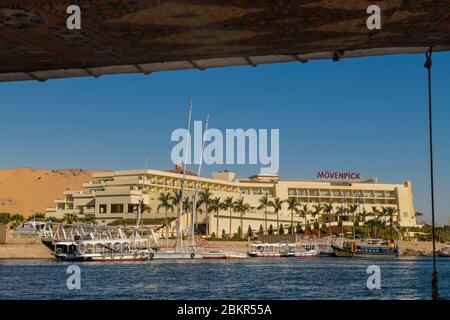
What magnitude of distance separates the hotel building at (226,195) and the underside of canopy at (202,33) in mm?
100170

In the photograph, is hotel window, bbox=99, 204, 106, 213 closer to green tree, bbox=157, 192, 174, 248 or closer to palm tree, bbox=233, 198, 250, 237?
green tree, bbox=157, 192, 174, 248

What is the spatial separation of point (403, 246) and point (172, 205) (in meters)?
51.1

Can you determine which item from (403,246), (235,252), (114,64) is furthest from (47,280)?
(403,246)

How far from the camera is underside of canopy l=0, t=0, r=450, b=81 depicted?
6703mm

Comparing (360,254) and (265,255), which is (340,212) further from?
(265,255)

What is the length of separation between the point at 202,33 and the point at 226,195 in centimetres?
12333

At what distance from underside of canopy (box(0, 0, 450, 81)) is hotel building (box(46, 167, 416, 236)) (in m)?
100

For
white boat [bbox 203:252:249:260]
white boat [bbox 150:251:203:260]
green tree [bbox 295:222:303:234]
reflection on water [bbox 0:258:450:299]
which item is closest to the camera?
reflection on water [bbox 0:258:450:299]

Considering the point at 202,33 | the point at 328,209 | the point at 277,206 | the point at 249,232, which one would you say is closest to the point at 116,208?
the point at 249,232

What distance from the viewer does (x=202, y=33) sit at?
25.1ft

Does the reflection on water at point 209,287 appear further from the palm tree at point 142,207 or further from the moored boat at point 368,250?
the moored boat at point 368,250

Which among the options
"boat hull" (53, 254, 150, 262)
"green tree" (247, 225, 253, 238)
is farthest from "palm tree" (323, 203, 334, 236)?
"boat hull" (53, 254, 150, 262)
